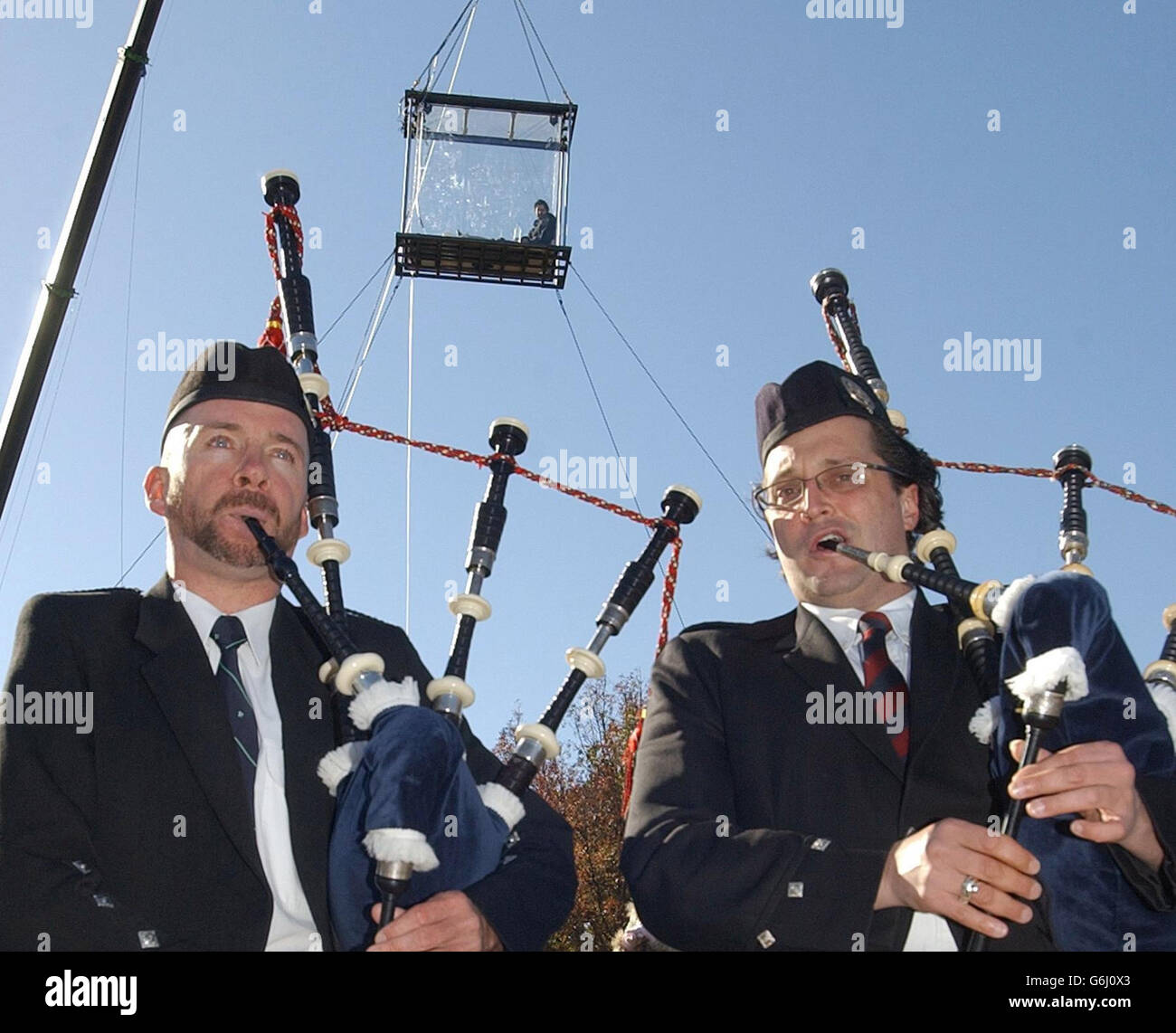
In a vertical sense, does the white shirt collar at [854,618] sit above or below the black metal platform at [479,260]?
below

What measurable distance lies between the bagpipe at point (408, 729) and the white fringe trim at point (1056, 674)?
1016mm

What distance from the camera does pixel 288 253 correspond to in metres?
3.70

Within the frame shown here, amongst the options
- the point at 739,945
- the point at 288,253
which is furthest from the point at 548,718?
the point at 288,253

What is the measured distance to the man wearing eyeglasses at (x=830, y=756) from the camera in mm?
2662

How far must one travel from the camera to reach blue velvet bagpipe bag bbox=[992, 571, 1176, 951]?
256 centimetres

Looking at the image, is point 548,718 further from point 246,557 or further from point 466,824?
point 246,557

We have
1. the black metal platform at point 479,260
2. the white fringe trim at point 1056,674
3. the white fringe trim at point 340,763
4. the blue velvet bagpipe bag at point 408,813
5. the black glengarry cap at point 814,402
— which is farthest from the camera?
the black metal platform at point 479,260

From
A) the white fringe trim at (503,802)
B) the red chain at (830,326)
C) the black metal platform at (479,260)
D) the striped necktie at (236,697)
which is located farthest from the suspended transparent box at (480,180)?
the white fringe trim at (503,802)

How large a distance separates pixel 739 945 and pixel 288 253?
2152mm

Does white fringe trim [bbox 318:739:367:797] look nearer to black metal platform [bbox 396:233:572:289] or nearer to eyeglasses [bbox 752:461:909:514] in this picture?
eyeglasses [bbox 752:461:909:514]

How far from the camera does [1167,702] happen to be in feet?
9.55

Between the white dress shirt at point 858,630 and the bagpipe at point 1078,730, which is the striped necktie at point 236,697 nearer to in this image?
the white dress shirt at point 858,630

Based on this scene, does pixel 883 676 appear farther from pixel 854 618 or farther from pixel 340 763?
pixel 340 763

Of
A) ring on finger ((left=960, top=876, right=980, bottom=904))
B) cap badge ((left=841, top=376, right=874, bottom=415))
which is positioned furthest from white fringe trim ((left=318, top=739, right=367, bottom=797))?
cap badge ((left=841, top=376, right=874, bottom=415))
